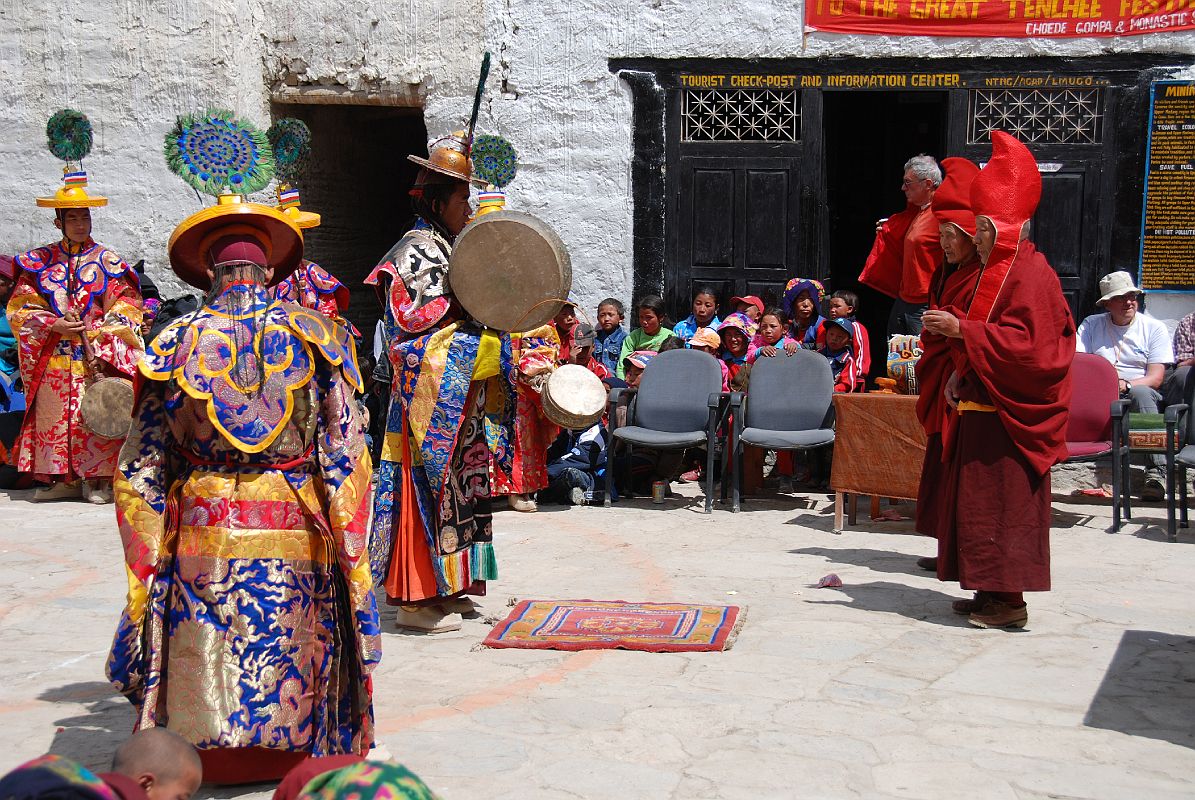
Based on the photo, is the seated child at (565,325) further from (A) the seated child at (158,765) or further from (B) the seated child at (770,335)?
(A) the seated child at (158,765)

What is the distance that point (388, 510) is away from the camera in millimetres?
5742

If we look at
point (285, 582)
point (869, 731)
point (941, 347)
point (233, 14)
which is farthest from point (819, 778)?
point (233, 14)

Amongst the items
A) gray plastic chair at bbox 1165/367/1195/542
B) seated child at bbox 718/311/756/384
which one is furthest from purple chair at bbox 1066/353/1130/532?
seated child at bbox 718/311/756/384

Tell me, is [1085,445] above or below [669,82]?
below

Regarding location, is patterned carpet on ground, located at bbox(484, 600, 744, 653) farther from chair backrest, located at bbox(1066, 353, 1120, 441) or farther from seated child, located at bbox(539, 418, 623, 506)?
chair backrest, located at bbox(1066, 353, 1120, 441)

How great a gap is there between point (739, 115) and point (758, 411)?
272 centimetres

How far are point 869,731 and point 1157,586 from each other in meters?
3.01

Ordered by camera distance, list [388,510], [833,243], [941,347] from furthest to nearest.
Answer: [833,243] < [941,347] < [388,510]

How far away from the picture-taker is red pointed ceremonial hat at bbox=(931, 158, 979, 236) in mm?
6102

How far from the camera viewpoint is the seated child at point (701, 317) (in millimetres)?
10344

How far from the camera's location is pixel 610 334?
34.4 ft

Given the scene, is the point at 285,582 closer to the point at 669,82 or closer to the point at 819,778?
the point at 819,778

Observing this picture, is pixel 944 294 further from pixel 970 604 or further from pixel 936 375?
pixel 970 604

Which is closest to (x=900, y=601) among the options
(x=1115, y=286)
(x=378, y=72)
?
(x=1115, y=286)
